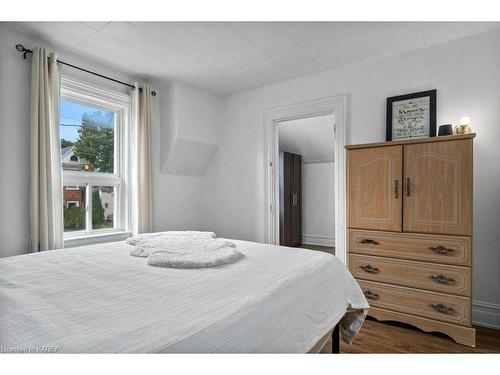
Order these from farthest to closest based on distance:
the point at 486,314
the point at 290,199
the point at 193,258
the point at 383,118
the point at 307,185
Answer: the point at 307,185 → the point at 290,199 → the point at 383,118 → the point at 486,314 → the point at 193,258

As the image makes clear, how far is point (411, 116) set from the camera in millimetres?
2641

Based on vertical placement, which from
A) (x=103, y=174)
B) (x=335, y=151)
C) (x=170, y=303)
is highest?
(x=335, y=151)

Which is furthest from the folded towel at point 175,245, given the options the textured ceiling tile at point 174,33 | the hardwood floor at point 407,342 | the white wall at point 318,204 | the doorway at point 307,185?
the white wall at point 318,204

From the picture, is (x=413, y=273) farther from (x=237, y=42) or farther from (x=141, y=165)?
(x=141, y=165)

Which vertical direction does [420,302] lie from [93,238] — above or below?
below

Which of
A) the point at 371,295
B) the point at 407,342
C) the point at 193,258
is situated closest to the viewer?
the point at 193,258

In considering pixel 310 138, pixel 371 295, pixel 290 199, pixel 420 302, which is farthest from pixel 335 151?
pixel 290 199

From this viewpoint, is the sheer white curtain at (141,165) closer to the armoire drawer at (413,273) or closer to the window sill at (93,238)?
the window sill at (93,238)

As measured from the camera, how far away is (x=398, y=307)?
2312 millimetres

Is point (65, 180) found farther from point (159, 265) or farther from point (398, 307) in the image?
point (398, 307)

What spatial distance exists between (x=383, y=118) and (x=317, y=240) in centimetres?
345

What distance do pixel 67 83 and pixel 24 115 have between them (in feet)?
1.65
